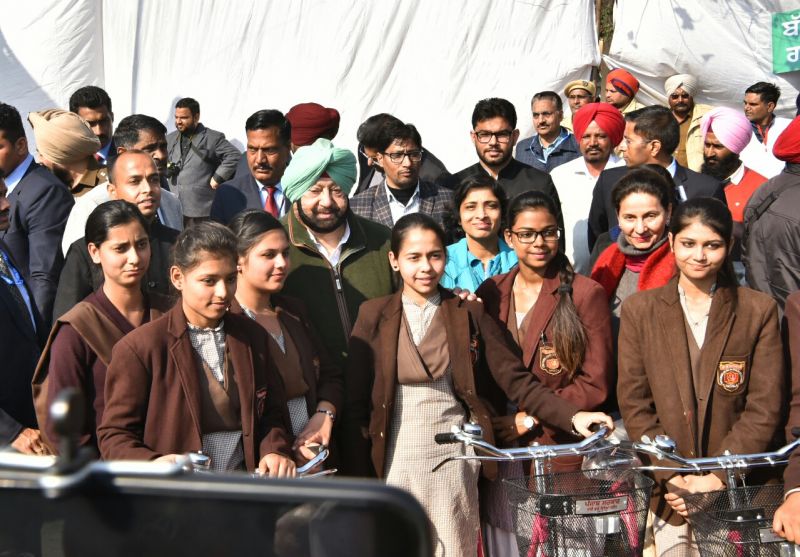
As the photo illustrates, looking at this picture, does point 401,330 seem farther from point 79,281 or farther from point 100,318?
point 79,281

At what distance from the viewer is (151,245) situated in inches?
191

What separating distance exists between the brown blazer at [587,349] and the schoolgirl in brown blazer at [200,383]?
114 centimetres

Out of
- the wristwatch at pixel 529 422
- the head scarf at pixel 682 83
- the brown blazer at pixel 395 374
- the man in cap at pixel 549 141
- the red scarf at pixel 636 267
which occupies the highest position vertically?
the head scarf at pixel 682 83

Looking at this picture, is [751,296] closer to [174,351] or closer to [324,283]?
[324,283]

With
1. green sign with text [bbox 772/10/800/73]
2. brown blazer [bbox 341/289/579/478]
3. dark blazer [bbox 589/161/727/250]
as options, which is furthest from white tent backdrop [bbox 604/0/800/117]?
brown blazer [bbox 341/289/579/478]

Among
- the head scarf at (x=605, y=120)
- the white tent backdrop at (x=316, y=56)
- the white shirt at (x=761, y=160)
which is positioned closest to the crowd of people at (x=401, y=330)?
the head scarf at (x=605, y=120)

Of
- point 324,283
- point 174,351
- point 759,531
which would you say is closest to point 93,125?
point 324,283

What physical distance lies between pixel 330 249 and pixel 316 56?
589 cm

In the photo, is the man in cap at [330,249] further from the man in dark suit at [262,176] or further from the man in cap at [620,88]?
the man in cap at [620,88]

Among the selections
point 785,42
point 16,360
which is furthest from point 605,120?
point 785,42

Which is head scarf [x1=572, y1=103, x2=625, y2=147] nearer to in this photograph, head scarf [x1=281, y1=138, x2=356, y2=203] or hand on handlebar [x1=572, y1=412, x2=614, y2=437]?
head scarf [x1=281, y1=138, x2=356, y2=203]

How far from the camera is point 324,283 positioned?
16.2 ft

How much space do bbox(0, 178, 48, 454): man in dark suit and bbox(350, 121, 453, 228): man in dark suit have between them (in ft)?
7.09

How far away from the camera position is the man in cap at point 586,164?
6539 millimetres
